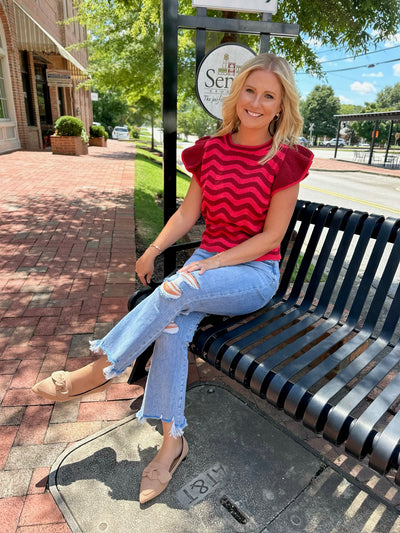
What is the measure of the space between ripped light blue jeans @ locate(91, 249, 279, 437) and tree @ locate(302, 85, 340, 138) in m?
89.2

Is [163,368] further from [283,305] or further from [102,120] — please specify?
[102,120]

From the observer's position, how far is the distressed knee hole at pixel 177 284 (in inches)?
70.4

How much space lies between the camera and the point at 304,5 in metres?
5.42

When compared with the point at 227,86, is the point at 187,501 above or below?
below

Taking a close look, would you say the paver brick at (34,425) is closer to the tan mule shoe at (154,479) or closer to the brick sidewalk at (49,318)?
the brick sidewalk at (49,318)

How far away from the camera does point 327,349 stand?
1965mm

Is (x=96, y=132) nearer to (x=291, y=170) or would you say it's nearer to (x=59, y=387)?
(x=291, y=170)

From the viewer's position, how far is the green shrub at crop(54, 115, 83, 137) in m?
15.0

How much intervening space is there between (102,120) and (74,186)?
135 ft

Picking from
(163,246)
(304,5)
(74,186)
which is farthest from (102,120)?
(163,246)

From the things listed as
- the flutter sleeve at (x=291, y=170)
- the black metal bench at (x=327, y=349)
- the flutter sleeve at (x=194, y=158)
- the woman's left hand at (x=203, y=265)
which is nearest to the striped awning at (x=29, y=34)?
the flutter sleeve at (x=194, y=158)

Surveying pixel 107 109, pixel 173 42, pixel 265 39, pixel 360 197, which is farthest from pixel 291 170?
pixel 107 109

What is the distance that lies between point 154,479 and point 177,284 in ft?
2.86

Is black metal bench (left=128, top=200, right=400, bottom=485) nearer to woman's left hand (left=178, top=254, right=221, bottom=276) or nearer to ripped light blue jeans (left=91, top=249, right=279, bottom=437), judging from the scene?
ripped light blue jeans (left=91, top=249, right=279, bottom=437)
